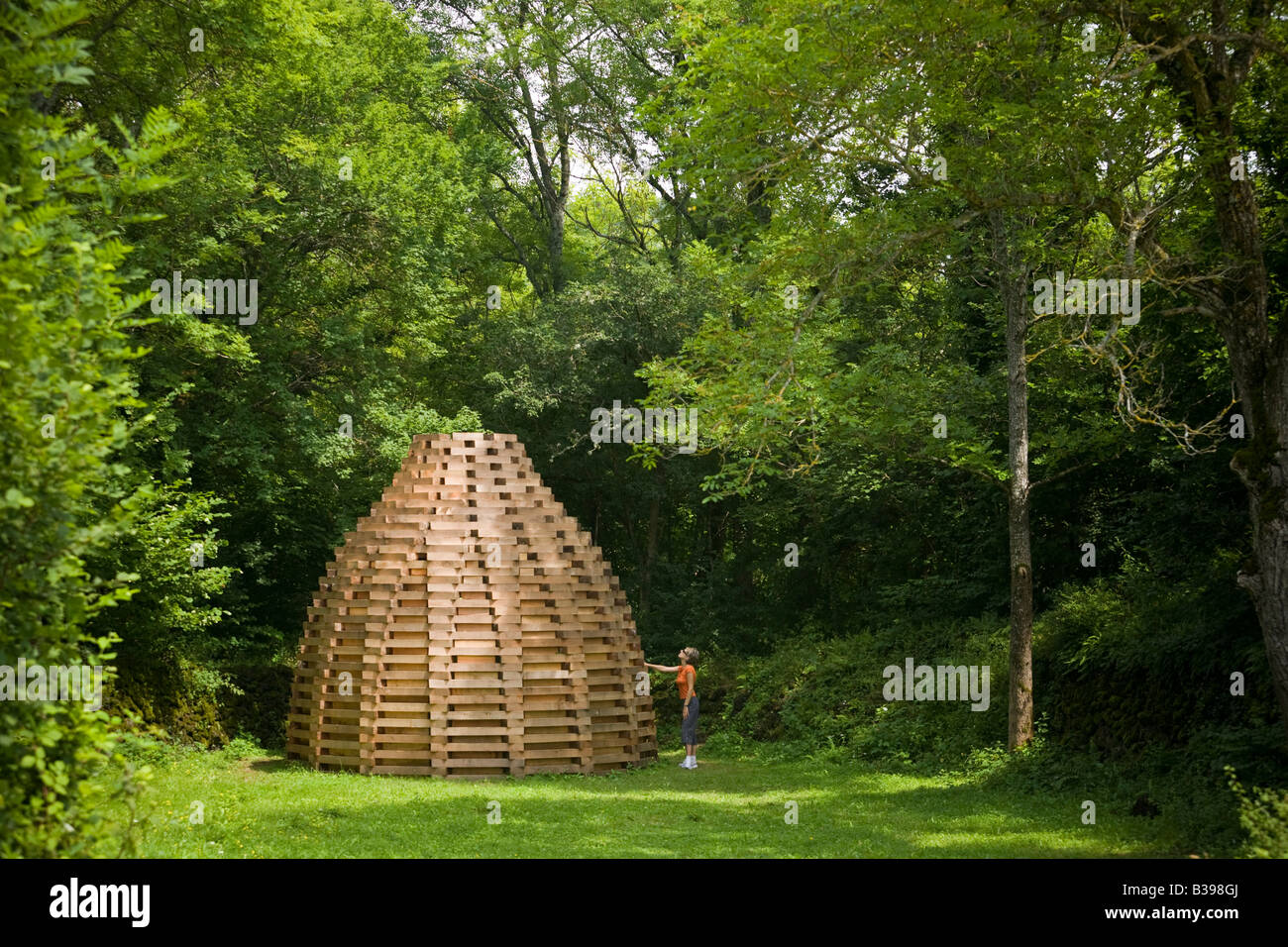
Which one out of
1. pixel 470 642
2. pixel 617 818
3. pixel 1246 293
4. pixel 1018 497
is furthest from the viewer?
pixel 470 642

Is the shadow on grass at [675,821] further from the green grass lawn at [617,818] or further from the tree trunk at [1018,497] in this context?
the tree trunk at [1018,497]

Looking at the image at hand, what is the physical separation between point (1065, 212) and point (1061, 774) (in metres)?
8.41

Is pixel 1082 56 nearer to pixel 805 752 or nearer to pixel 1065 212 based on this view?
pixel 1065 212

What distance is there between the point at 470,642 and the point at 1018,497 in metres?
8.05

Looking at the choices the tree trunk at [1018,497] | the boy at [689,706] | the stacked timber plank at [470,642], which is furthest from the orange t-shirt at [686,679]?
the tree trunk at [1018,497]

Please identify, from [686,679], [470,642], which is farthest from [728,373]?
[686,679]

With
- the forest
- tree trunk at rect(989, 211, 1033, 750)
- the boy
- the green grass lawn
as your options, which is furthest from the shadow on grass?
the boy

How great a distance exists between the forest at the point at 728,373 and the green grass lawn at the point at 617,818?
0.20 m

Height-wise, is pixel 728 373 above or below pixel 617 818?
above

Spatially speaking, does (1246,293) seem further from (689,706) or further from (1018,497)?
(689,706)

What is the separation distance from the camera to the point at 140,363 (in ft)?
69.6

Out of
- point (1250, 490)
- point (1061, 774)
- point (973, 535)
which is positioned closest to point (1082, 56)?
point (1250, 490)

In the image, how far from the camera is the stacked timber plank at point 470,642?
57.1ft

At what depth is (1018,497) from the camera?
1720 centimetres
